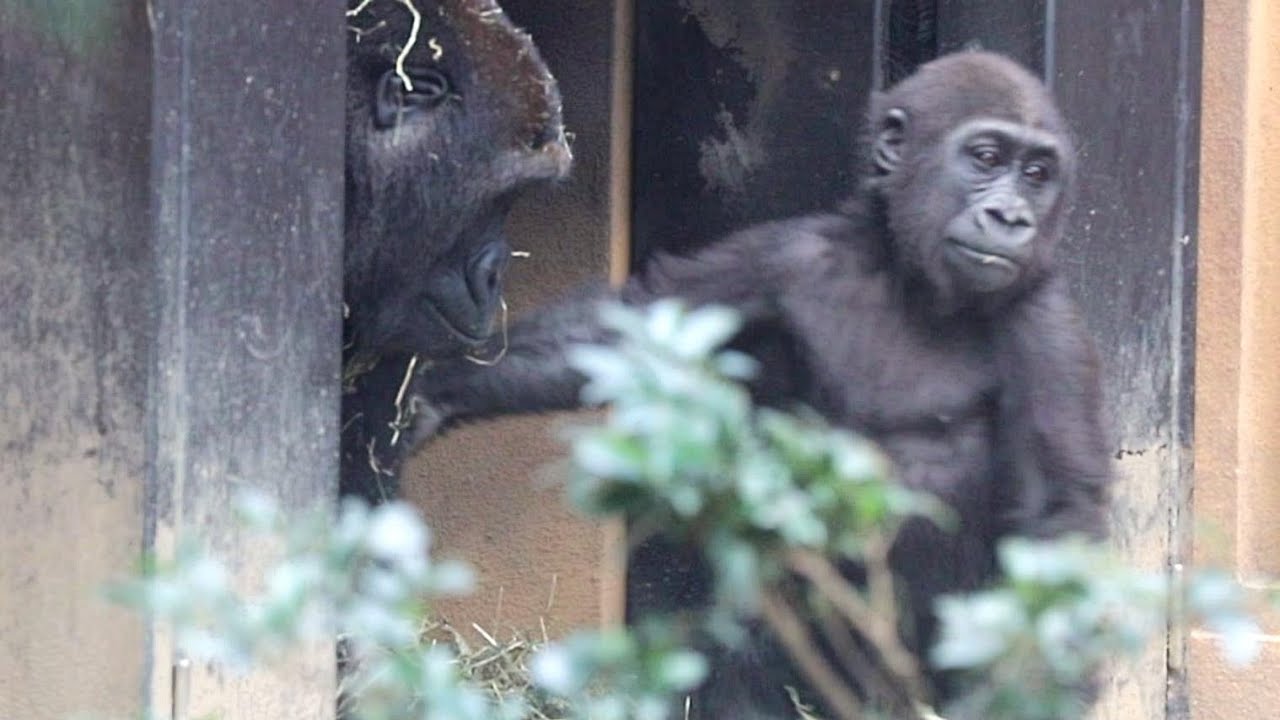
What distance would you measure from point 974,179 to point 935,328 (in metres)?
0.29

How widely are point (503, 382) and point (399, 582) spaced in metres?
2.77

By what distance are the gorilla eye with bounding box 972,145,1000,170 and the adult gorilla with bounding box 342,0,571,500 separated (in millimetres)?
809

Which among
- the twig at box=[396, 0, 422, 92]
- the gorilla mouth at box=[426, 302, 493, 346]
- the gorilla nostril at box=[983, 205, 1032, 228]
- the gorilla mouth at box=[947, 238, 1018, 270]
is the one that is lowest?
the gorilla mouth at box=[426, 302, 493, 346]

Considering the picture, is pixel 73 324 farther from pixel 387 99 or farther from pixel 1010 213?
pixel 1010 213

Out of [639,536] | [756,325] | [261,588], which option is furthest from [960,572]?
[639,536]

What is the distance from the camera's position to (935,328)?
4168 millimetres

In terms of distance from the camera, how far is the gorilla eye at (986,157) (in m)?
4.02

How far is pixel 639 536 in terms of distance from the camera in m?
1.87

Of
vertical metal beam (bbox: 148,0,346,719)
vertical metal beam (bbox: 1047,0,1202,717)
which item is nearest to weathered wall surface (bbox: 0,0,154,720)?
vertical metal beam (bbox: 148,0,346,719)

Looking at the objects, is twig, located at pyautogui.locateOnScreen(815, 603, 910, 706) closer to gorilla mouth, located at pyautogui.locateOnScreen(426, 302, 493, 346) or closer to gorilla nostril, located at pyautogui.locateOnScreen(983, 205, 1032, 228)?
gorilla nostril, located at pyautogui.locateOnScreen(983, 205, 1032, 228)

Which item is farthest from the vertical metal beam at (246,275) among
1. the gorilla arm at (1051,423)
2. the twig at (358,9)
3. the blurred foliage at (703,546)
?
the blurred foliage at (703,546)

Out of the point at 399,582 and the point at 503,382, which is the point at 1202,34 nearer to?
the point at 503,382

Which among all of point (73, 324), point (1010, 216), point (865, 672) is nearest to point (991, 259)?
point (1010, 216)

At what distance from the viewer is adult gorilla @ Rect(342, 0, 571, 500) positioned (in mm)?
4320
